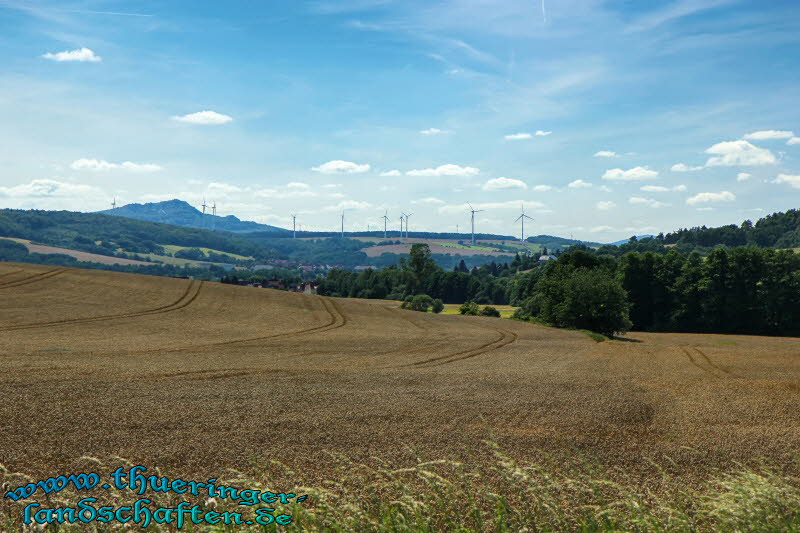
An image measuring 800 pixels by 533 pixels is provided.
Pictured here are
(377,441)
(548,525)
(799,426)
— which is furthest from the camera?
(799,426)

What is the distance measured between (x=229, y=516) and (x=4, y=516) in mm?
4908

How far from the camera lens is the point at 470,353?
4716 centimetres

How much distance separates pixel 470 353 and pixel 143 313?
114 ft

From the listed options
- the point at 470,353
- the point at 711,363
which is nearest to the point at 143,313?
the point at 470,353

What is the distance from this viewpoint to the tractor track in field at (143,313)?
5075 centimetres

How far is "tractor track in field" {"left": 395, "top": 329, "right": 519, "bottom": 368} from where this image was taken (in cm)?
3988

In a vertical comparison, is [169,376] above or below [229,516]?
below

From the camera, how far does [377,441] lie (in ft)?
63.3

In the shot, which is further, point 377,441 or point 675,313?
point 675,313

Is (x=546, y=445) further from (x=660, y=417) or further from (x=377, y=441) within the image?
(x=660, y=417)

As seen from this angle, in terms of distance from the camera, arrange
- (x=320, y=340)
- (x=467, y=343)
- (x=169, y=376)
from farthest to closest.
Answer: (x=467, y=343), (x=320, y=340), (x=169, y=376)

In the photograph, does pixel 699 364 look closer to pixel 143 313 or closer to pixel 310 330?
pixel 310 330

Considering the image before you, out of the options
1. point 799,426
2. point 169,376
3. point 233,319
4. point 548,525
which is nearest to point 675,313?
point 233,319

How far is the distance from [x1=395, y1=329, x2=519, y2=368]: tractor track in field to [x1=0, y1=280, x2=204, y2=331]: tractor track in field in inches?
1229
